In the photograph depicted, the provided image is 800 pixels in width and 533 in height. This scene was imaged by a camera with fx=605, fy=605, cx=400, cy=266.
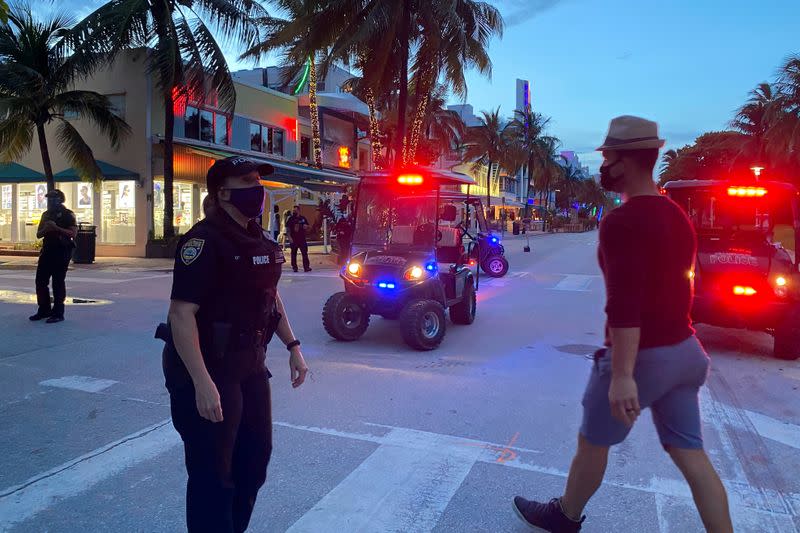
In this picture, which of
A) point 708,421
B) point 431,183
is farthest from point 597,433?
point 431,183

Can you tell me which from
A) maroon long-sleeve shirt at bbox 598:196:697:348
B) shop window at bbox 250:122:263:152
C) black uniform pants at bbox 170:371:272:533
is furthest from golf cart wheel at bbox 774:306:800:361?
shop window at bbox 250:122:263:152

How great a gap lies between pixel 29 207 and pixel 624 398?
26375mm

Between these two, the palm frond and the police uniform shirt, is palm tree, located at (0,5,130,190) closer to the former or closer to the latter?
the palm frond

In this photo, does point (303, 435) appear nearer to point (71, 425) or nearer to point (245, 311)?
point (71, 425)

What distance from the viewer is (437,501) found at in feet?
11.1

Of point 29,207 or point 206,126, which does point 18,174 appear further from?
point 206,126

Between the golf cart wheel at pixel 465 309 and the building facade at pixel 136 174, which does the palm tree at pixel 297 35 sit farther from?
the golf cart wheel at pixel 465 309

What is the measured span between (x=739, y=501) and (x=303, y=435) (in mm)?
2791

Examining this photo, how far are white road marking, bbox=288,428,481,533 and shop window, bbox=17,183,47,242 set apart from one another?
23.7 m

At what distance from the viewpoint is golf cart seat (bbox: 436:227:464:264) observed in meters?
8.33

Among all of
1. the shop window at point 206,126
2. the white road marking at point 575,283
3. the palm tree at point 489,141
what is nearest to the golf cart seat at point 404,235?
the white road marking at point 575,283

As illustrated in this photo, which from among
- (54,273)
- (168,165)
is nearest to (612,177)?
(54,273)

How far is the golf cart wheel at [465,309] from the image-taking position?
8.78 meters

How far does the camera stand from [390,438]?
4.34m
